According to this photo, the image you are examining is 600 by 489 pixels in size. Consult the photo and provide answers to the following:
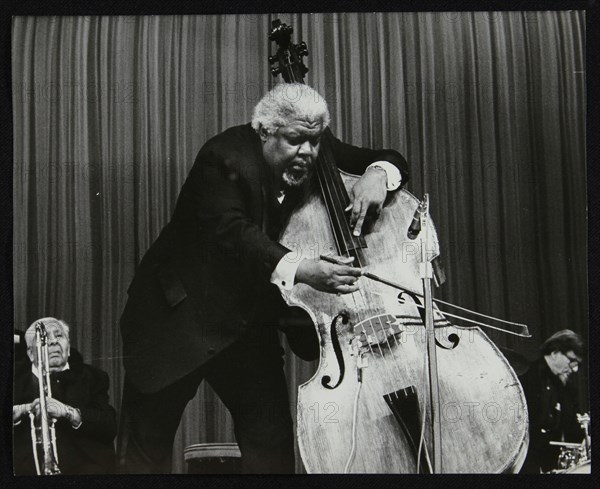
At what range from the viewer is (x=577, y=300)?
3166 mm

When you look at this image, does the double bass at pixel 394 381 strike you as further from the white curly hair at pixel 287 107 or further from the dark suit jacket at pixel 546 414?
the white curly hair at pixel 287 107

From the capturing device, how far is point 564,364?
10.3 feet

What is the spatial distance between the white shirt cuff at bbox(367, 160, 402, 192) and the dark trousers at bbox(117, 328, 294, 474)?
2.48ft

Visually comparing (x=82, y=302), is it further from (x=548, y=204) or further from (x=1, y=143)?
(x=548, y=204)

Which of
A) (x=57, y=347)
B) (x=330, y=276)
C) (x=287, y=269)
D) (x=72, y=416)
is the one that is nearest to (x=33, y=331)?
(x=57, y=347)

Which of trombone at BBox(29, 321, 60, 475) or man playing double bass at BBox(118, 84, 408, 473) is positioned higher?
man playing double bass at BBox(118, 84, 408, 473)

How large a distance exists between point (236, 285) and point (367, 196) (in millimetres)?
636

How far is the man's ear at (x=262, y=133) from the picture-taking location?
3.17 m

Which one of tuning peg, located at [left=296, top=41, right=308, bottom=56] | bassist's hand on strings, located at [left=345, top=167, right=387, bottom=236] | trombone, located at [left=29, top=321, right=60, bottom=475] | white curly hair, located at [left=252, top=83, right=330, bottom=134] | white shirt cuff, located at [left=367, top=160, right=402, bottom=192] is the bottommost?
trombone, located at [left=29, top=321, right=60, bottom=475]

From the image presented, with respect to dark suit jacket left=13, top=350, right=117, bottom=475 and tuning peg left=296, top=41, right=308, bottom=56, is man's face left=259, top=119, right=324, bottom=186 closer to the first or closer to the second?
tuning peg left=296, top=41, right=308, bottom=56

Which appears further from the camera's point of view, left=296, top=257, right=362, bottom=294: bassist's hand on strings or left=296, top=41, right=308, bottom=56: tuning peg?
left=296, top=41, right=308, bottom=56: tuning peg

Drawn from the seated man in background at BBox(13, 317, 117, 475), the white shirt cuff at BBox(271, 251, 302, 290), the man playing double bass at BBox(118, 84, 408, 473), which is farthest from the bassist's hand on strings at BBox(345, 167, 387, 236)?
the seated man in background at BBox(13, 317, 117, 475)

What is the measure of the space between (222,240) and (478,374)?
44.9 inches

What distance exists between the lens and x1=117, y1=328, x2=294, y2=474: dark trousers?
3.13 meters
